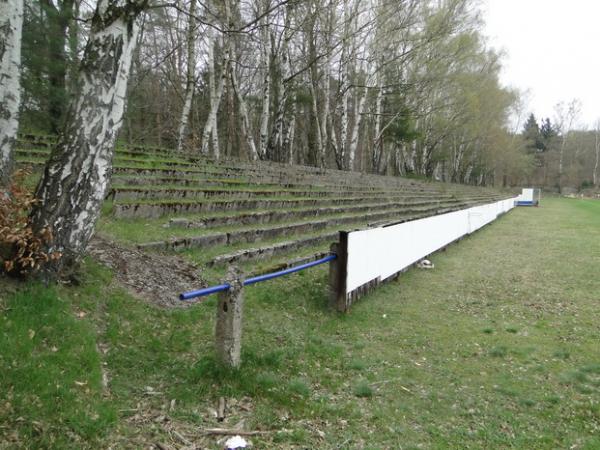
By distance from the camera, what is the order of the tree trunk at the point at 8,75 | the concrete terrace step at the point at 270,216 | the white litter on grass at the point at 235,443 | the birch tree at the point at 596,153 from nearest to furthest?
the white litter on grass at the point at 235,443 < the tree trunk at the point at 8,75 < the concrete terrace step at the point at 270,216 < the birch tree at the point at 596,153

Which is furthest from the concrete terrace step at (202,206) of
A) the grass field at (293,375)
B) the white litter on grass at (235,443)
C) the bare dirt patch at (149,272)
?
the white litter on grass at (235,443)

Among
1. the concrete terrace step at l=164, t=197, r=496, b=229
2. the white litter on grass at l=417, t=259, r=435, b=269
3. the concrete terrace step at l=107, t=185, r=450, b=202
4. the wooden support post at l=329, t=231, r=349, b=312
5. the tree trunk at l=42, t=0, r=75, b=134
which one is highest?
the tree trunk at l=42, t=0, r=75, b=134

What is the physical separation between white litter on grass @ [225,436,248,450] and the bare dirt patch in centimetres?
186

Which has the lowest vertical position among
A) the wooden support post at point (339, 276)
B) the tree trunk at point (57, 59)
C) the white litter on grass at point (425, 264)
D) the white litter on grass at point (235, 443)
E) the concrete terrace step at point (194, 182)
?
the white litter on grass at point (235, 443)

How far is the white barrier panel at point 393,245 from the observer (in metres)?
5.78

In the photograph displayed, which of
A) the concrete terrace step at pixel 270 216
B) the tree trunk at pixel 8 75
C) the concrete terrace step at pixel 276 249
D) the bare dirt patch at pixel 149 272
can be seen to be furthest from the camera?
the concrete terrace step at pixel 270 216

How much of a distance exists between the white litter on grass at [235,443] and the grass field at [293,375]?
96 mm

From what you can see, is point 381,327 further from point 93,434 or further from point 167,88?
point 167,88

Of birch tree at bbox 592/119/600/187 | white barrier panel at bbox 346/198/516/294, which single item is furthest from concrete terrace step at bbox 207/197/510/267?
birch tree at bbox 592/119/600/187

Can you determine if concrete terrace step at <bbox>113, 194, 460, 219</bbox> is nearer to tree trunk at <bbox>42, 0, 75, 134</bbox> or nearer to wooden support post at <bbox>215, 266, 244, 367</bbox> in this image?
wooden support post at <bbox>215, 266, 244, 367</bbox>

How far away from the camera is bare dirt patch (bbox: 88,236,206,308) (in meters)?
4.43

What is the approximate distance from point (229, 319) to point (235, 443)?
0.98m

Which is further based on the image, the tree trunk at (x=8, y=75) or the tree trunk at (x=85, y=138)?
the tree trunk at (x=8, y=75)

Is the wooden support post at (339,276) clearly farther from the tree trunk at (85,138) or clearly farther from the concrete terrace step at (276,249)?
the tree trunk at (85,138)
